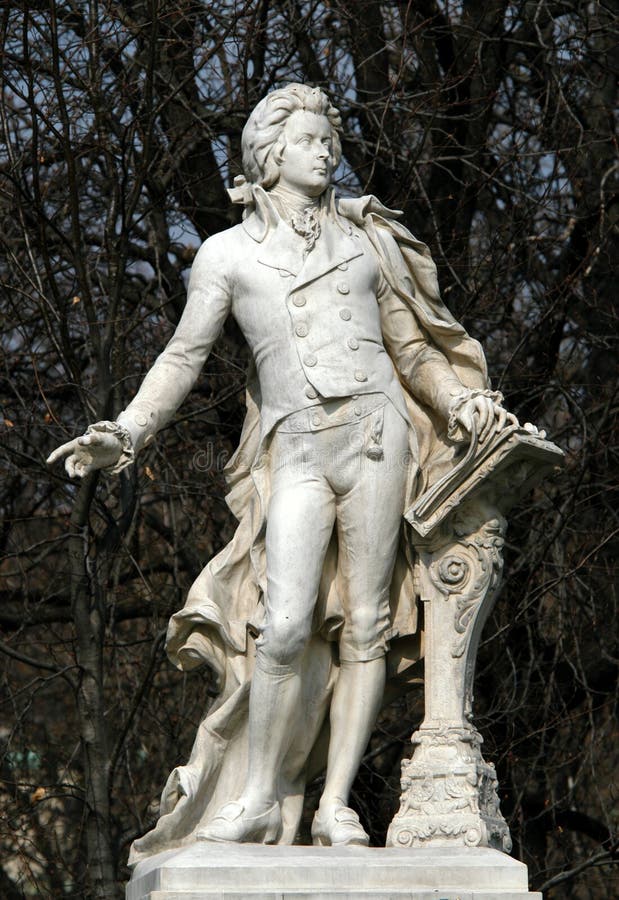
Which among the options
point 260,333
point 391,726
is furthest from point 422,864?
point 391,726

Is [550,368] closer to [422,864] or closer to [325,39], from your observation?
[325,39]

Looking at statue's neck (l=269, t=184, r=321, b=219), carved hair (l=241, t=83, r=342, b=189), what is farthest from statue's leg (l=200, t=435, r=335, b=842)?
carved hair (l=241, t=83, r=342, b=189)

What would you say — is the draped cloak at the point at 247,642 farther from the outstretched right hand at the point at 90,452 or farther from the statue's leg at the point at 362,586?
the outstretched right hand at the point at 90,452

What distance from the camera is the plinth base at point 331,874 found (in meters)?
6.46

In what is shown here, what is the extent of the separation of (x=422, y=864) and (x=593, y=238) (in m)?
5.69

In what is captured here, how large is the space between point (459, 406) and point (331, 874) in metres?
1.68

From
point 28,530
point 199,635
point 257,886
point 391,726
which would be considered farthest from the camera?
point 28,530

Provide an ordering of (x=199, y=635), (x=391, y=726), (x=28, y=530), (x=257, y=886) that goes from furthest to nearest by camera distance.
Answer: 1. (x=28, y=530)
2. (x=391, y=726)
3. (x=199, y=635)
4. (x=257, y=886)

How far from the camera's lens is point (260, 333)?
723 centimetres

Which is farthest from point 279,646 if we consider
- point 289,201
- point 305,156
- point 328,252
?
point 305,156

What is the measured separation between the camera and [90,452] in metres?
6.73

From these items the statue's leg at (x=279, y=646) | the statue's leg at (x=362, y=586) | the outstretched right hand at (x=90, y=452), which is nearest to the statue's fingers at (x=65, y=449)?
the outstretched right hand at (x=90, y=452)

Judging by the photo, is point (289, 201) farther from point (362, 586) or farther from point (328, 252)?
point (362, 586)

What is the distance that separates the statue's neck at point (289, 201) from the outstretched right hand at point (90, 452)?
116cm
